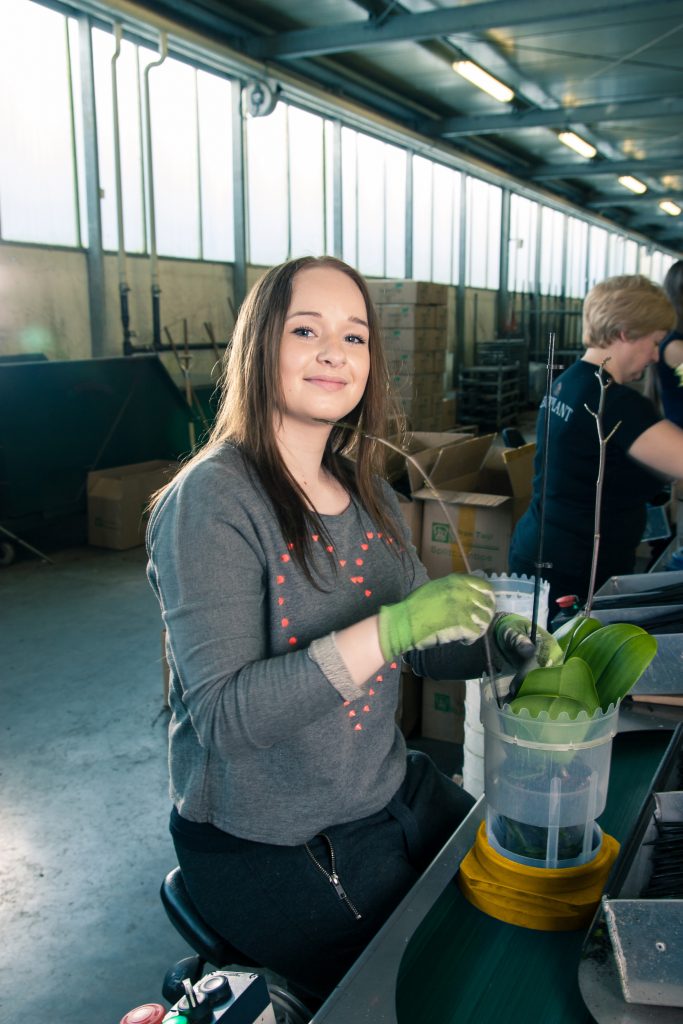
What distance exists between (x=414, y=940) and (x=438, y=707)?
182 cm

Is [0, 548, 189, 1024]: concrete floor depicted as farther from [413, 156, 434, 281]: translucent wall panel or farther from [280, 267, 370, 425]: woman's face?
[413, 156, 434, 281]: translucent wall panel

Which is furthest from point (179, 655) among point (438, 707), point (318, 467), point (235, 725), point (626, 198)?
point (626, 198)

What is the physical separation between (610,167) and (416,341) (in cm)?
531

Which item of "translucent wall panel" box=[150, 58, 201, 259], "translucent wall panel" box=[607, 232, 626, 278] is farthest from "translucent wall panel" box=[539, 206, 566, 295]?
"translucent wall panel" box=[150, 58, 201, 259]

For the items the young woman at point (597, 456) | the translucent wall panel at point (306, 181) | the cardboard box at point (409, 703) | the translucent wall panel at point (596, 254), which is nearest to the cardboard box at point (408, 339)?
the translucent wall panel at point (306, 181)

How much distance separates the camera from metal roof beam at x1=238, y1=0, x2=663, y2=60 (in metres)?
4.87

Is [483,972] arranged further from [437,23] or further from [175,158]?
[175,158]

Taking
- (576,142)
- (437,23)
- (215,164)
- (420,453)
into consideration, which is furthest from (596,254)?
(420,453)

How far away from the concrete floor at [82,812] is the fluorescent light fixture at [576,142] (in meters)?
6.74

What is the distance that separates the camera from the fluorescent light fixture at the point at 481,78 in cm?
596

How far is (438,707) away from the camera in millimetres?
2605

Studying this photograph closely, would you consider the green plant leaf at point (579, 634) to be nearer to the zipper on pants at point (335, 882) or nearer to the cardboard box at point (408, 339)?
the zipper on pants at point (335, 882)

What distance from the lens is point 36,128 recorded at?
16.1ft

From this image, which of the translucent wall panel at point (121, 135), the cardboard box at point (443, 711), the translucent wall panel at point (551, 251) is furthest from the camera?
the translucent wall panel at point (551, 251)
